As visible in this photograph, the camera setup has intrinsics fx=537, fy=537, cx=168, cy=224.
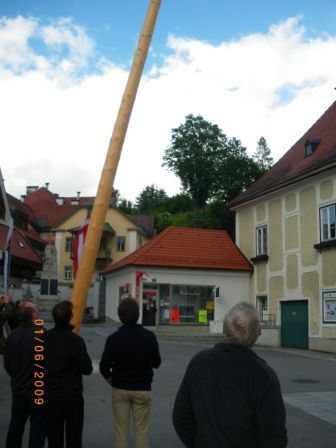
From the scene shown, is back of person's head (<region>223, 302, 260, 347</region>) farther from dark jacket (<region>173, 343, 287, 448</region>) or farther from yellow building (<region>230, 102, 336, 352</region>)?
yellow building (<region>230, 102, 336, 352</region>)

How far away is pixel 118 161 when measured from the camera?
21.2 feet

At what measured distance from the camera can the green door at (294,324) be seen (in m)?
23.2

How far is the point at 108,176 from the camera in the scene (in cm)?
635

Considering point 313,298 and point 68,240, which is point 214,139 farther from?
point 313,298

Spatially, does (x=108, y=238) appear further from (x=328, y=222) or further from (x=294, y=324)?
(x=328, y=222)

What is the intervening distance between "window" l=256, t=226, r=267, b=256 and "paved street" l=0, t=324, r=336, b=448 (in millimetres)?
12017

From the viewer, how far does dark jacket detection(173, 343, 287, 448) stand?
111 inches

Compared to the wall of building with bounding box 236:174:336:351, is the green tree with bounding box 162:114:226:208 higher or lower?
higher

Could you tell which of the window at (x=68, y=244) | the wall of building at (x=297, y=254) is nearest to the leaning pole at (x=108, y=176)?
the wall of building at (x=297, y=254)

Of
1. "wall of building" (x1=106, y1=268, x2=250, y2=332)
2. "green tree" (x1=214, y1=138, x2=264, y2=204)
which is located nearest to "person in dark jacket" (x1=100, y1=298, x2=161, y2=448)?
"wall of building" (x1=106, y1=268, x2=250, y2=332)

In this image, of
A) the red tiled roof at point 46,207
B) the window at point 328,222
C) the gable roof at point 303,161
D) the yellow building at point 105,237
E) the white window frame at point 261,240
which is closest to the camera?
the window at point 328,222

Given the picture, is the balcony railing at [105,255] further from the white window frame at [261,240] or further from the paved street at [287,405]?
the paved street at [287,405]
